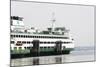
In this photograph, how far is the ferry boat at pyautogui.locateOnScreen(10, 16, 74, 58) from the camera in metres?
2.47

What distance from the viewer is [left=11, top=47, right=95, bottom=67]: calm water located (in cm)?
250

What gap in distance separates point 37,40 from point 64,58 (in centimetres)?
39

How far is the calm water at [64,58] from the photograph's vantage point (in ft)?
8.20

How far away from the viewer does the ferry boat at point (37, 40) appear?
8.11 feet

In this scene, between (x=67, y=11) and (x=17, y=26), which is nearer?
(x=17, y=26)

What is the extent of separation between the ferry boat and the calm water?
47 millimetres

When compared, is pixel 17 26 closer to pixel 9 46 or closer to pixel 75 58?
pixel 9 46

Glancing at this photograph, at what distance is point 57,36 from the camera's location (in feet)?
8.68

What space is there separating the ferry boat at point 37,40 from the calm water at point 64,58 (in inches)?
1.9

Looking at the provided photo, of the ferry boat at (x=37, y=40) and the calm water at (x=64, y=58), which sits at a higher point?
the ferry boat at (x=37, y=40)

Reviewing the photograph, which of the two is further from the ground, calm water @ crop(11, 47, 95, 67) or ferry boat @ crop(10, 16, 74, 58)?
ferry boat @ crop(10, 16, 74, 58)

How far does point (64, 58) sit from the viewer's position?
8.75 ft
